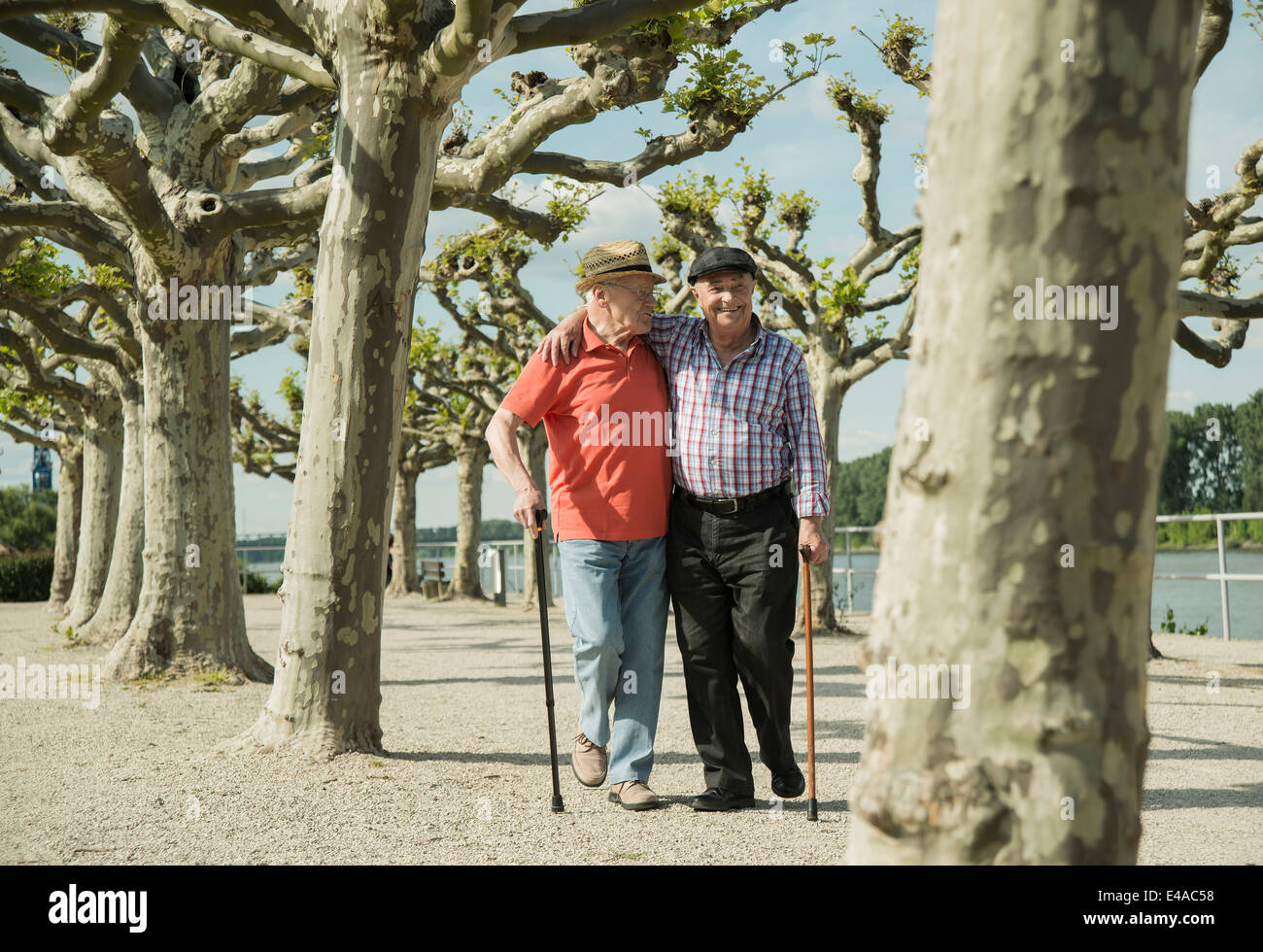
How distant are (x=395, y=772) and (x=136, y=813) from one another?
4.13ft

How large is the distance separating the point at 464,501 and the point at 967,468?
78.8ft

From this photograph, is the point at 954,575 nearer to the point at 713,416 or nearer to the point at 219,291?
the point at 713,416

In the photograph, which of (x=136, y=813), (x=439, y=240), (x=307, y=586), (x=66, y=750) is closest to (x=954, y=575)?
(x=136, y=813)

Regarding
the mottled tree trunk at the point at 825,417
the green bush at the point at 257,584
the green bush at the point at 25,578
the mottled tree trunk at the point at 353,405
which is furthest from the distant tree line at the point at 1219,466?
the mottled tree trunk at the point at 353,405

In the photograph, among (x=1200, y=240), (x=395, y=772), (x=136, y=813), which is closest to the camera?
(x=136, y=813)

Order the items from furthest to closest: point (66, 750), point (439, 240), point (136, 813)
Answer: point (439, 240), point (66, 750), point (136, 813)

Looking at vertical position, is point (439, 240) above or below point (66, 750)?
above

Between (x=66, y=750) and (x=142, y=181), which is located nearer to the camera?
(x=66, y=750)

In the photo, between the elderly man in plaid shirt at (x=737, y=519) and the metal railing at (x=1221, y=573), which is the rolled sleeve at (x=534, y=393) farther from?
the metal railing at (x=1221, y=573)

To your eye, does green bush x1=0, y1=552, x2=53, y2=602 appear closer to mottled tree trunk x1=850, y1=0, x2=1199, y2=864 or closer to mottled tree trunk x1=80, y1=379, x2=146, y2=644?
mottled tree trunk x1=80, y1=379, x2=146, y2=644

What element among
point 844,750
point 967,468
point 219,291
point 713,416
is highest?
point 219,291

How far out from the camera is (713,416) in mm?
4797

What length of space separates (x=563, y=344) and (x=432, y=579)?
23764 millimetres

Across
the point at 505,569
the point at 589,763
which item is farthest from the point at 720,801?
the point at 505,569
